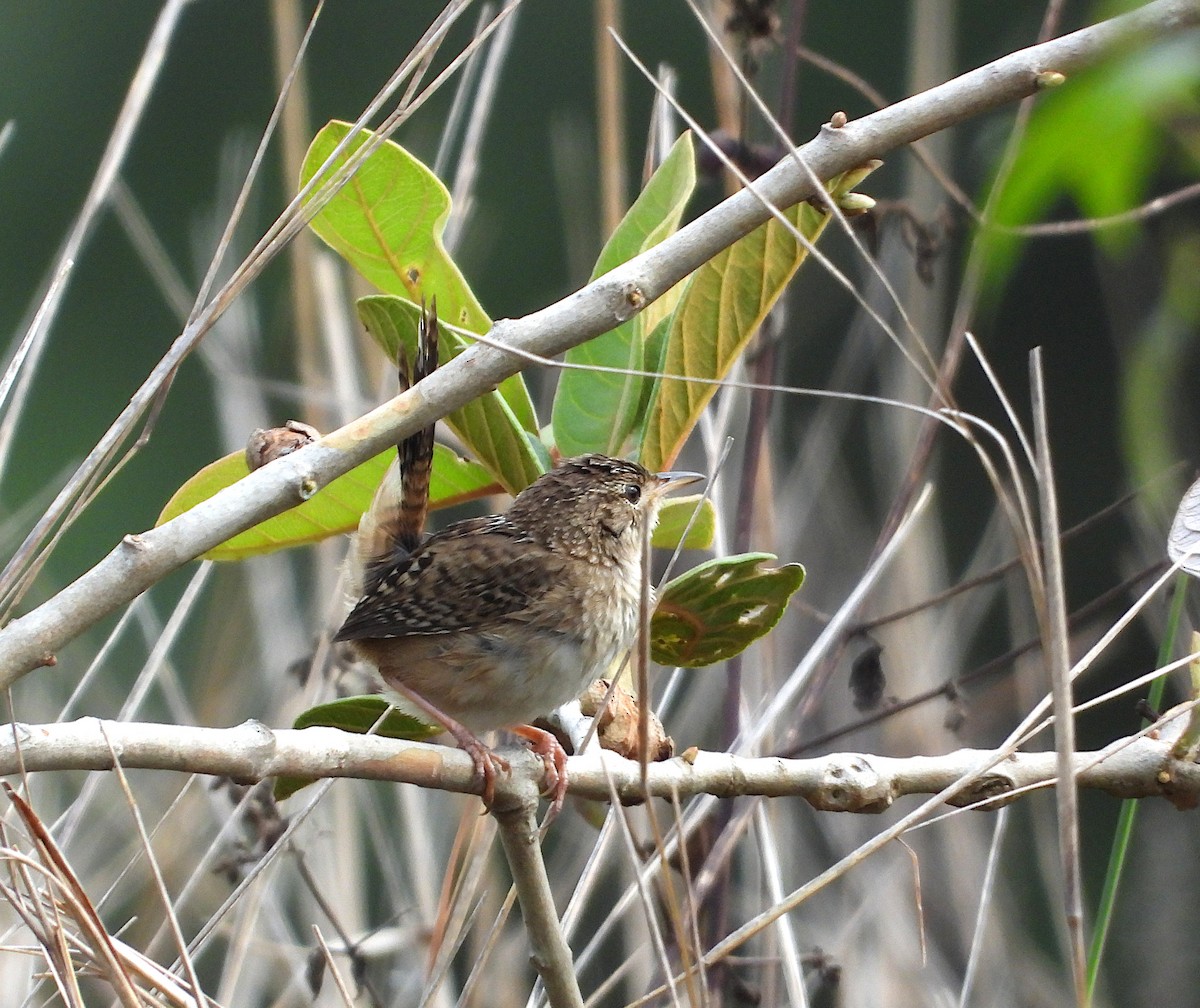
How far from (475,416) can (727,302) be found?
0.46 metres

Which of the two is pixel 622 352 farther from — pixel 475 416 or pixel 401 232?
pixel 401 232

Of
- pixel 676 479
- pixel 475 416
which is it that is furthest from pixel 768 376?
pixel 475 416

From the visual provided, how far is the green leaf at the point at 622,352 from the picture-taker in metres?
2.37

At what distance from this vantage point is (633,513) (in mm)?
3254

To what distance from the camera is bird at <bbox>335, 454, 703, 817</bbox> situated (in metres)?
2.79

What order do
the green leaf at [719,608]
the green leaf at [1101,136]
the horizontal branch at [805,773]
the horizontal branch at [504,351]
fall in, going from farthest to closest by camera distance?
the green leaf at [719,608] < the horizontal branch at [805,773] < the horizontal branch at [504,351] < the green leaf at [1101,136]

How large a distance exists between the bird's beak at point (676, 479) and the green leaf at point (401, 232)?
54 centimetres

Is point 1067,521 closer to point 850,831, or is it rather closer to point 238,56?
point 850,831

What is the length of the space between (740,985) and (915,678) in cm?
137

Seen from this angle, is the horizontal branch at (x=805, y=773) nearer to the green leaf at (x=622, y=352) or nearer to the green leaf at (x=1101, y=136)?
the green leaf at (x=622, y=352)

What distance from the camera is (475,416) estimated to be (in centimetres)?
228

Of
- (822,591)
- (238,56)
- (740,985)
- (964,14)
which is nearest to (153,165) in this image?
(238,56)

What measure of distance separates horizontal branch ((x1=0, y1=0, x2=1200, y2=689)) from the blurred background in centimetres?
33

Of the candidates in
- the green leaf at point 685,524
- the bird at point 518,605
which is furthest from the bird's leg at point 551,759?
the green leaf at point 685,524
